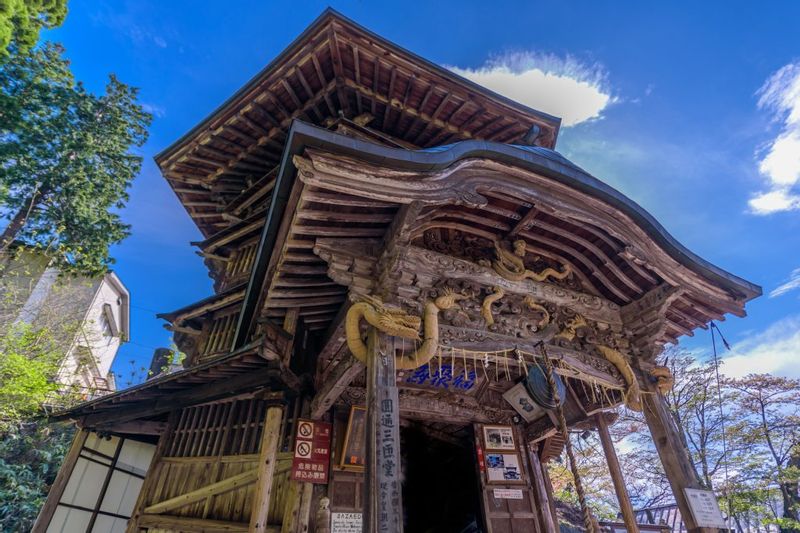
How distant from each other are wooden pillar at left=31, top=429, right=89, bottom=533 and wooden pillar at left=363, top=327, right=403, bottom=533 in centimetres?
948

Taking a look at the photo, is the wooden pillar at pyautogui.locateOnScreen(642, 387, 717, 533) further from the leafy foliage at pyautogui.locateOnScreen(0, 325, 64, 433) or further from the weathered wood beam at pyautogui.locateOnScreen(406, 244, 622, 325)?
the leafy foliage at pyautogui.locateOnScreen(0, 325, 64, 433)

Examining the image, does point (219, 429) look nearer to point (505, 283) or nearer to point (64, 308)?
point (505, 283)

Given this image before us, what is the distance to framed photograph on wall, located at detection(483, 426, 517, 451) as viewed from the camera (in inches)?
329

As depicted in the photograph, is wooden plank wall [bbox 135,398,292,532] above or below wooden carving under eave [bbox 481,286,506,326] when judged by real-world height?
below

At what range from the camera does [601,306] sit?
668 cm

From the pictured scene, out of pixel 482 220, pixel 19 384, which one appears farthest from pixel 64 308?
pixel 482 220

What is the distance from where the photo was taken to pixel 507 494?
26.1 ft

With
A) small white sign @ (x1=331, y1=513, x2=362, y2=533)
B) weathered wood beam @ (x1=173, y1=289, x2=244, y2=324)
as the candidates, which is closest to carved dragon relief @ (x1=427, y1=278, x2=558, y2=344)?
small white sign @ (x1=331, y1=513, x2=362, y2=533)

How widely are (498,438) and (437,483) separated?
3.26 metres

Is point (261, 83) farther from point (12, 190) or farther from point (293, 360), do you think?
point (12, 190)

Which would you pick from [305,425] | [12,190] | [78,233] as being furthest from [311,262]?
[12,190]

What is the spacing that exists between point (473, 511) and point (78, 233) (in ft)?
60.0

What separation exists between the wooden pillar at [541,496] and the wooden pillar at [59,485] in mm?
10821

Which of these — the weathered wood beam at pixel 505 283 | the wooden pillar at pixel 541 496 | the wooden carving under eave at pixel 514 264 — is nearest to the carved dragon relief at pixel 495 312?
the weathered wood beam at pixel 505 283
